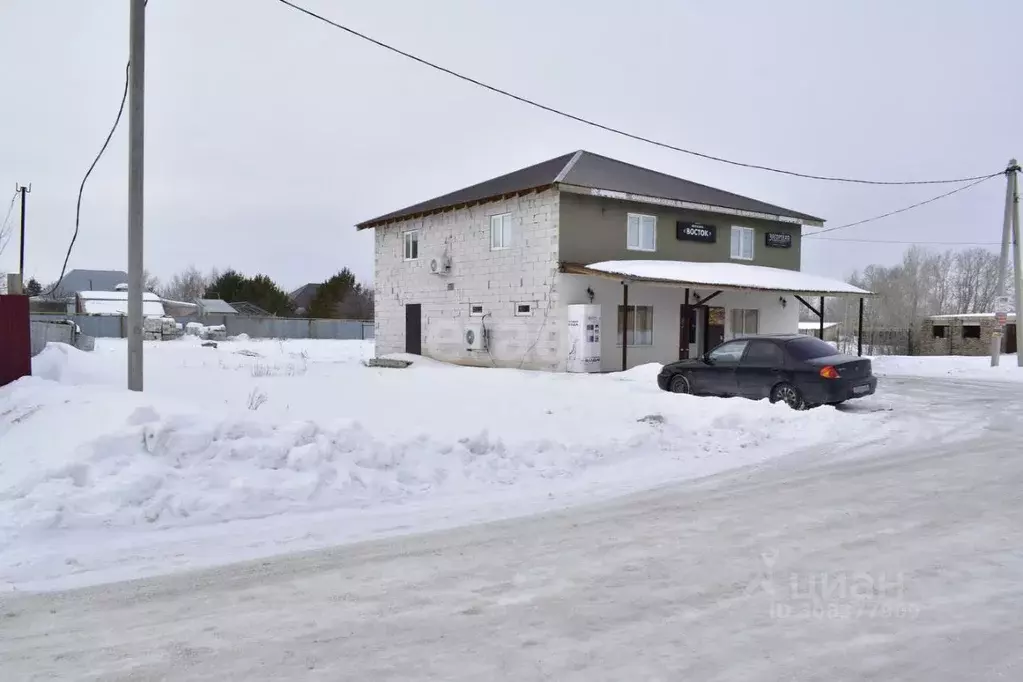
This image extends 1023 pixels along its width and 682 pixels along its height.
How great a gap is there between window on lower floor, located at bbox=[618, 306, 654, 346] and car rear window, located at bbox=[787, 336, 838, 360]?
8599 millimetres

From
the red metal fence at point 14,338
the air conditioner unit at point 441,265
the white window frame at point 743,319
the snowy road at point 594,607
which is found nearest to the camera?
the snowy road at point 594,607

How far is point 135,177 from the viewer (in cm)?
841

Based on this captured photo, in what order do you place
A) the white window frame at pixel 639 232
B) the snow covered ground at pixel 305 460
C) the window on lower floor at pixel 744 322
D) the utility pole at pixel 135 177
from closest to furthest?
the snow covered ground at pixel 305 460 → the utility pole at pixel 135 177 → the white window frame at pixel 639 232 → the window on lower floor at pixel 744 322

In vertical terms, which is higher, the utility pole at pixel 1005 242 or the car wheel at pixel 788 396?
the utility pole at pixel 1005 242

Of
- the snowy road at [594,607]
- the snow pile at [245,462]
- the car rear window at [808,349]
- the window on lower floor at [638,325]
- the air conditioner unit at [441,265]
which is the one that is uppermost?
the air conditioner unit at [441,265]

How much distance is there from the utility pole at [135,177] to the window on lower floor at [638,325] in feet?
49.7

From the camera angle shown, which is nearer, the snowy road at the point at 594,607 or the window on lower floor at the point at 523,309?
the snowy road at the point at 594,607

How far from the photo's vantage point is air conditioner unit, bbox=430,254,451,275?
78.0 feet

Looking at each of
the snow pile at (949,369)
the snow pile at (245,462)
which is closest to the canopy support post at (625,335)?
the snow pile at (949,369)

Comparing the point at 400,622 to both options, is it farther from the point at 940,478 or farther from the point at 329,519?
the point at 940,478

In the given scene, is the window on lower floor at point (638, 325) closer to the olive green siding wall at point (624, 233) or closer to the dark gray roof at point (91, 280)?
the olive green siding wall at point (624, 233)

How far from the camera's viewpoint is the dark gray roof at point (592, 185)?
21312 mm

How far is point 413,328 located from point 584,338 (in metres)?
8.18

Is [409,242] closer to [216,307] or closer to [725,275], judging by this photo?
[725,275]
